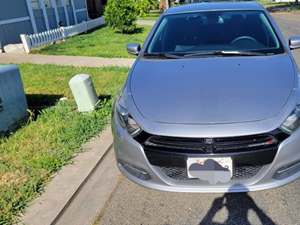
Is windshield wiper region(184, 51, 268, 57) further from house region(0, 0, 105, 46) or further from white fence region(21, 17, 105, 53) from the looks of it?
house region(0, 0, 105, 46)

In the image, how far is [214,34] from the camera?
161 inches

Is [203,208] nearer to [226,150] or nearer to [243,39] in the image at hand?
[226,150]

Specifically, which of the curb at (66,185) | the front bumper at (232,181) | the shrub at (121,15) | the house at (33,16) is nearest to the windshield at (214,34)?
the curb at (66,185)

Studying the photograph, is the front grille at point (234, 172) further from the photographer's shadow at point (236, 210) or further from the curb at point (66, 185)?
the curb at point (66, 185)

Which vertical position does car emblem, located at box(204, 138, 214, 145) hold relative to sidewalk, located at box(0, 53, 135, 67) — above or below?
above

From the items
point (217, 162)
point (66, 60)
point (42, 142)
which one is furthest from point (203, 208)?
point (66, 60)

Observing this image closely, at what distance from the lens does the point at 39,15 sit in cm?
1441

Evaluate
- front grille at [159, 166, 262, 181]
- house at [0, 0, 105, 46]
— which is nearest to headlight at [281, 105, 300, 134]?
front grille at [159, 166, 262, 181]

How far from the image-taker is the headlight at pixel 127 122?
2840 millimetres

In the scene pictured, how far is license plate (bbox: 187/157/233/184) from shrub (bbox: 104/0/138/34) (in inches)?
558

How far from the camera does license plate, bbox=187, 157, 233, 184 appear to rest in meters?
2.62

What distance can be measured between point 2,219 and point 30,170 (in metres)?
0.83

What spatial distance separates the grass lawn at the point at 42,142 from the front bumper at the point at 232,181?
1.08 meters

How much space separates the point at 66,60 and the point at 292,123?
321 inches
